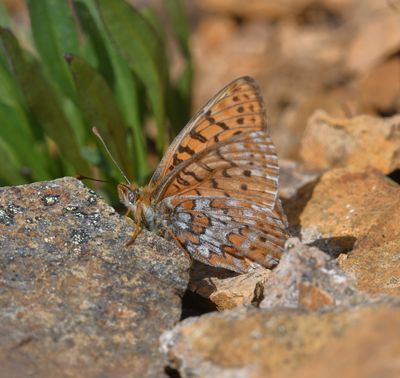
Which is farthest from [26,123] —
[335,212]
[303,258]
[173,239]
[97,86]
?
[303,258]

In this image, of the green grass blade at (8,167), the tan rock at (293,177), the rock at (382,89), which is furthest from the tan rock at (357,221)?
the green grass blade at (8,167)

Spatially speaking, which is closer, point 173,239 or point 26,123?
point 173,239

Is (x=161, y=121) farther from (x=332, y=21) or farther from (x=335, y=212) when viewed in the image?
(x=332, y=21)

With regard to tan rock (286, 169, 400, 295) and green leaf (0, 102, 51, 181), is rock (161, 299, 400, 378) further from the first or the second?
green leaf (0, 102, 51, 181)

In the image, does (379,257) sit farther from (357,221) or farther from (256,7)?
(256,7)

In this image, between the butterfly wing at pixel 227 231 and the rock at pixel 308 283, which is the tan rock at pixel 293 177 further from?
the rock at pixel 308 283

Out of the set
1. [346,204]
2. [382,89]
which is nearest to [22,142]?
[346,204]
